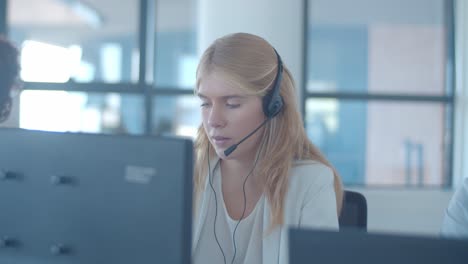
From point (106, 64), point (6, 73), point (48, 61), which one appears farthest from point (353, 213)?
point (106, 64)

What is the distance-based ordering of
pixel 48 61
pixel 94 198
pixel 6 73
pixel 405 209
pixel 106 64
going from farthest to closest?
1. pixel 106 64
2. pixel 48 61
3. pixel 405 209
4. pixel 6 73
5. pixel 94 198

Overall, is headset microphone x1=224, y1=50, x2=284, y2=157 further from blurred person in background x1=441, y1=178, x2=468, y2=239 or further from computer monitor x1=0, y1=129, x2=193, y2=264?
computer monitor x1=0, y1=129, x2=193, y2=264

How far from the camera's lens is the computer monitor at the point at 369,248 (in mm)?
564

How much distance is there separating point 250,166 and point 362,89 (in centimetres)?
265

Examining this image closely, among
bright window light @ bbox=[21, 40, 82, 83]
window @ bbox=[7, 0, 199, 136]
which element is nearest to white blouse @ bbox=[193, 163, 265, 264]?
window @ bbox=[7, 0, 199, 136]

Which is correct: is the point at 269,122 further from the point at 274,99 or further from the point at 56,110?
the point at 56,110

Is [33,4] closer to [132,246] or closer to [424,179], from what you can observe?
[424,179]

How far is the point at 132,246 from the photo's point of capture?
731mm

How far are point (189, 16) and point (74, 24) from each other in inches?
40.1

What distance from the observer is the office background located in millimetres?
3762

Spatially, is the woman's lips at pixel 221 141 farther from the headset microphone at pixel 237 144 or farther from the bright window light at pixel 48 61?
the bright window light at pixel 48 61

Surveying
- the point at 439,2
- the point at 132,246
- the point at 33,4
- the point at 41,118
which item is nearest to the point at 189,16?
the point at 33,4

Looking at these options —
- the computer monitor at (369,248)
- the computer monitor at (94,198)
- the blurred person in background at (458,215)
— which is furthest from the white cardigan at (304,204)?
the computer monitor at (369,248)

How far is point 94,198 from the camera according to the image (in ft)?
2.47
